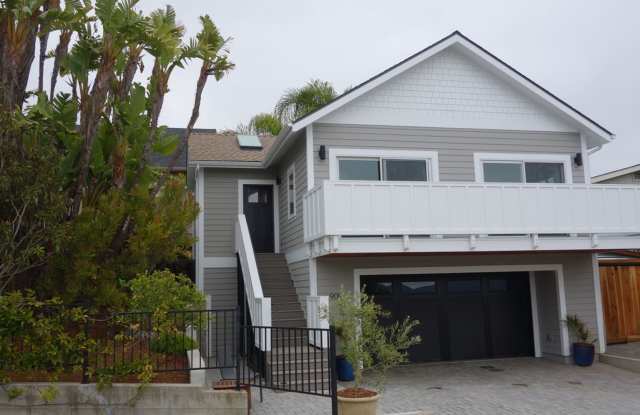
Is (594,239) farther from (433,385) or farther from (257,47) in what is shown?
(257,47)

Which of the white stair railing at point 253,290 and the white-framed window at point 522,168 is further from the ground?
the white-framed window at point 522,168

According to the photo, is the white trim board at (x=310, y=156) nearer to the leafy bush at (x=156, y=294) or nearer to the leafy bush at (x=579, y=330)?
the leafy bush at (x=156, y=294)

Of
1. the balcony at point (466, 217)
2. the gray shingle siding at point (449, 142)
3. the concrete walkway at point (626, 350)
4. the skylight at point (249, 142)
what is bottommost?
the concrete walkway at point (626, 350)

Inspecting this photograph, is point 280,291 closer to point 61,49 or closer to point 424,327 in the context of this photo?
point 424,327

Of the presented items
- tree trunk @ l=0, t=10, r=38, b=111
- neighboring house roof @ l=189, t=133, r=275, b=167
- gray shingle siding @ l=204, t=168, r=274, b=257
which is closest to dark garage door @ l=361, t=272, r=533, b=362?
gray shingle siding @ l=204, t=168, r=274, b=257

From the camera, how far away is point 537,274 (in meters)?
13.9

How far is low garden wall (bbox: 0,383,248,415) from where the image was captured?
283 inches

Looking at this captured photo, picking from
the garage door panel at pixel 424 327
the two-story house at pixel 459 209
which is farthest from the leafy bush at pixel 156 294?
the garage door panel at pixel 424 327

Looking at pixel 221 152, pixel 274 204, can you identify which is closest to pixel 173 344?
pixel 274 204

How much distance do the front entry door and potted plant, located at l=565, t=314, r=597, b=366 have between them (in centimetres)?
789

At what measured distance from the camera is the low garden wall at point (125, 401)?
7191 mm

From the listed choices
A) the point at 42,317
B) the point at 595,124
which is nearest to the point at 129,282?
the point at 42,317

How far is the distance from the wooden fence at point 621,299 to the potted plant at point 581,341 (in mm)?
2024

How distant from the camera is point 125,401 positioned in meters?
7.42
